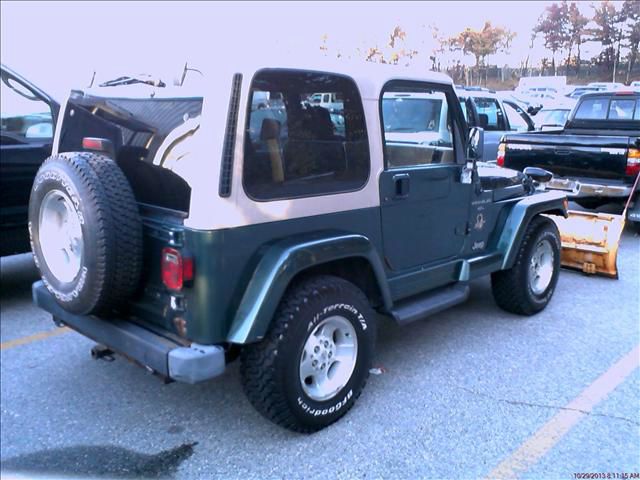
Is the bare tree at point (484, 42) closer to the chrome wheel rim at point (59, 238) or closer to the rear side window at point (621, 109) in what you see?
the rear side window at point (621, 109)

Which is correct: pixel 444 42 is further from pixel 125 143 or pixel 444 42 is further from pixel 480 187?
pixel 125 143

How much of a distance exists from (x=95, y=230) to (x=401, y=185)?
6.06ft

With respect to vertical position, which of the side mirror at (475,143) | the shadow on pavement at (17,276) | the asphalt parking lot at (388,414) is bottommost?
the asphalt parking lot at (388,414)

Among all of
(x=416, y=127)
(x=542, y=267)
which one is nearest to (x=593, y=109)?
(x=542, y=267)

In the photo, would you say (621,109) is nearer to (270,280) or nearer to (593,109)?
(593,109)

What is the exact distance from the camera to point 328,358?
339cm

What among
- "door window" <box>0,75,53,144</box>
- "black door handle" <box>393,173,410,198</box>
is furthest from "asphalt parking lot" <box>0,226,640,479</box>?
"door window" <box>0,75,53,144</box>

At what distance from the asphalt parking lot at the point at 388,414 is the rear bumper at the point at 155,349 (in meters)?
0.53

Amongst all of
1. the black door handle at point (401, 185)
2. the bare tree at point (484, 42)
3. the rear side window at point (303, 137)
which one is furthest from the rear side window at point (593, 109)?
the rear side window at point (303, 137)

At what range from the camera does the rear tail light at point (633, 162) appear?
714 centimetres

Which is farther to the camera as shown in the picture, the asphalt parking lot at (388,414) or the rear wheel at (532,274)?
the rear wheel at (532,274)

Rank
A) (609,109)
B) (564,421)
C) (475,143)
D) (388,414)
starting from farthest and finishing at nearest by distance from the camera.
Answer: (609,109) → (475,143) → (388,414) → (564,421)

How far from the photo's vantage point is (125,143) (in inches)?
132

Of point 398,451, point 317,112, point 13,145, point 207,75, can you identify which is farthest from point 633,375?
point 13,145
